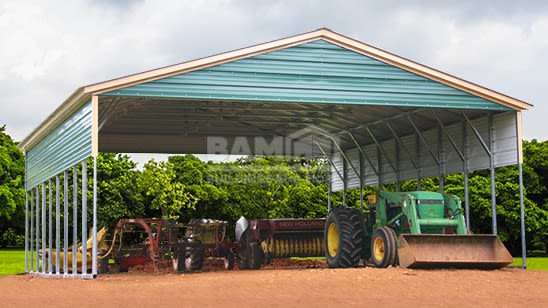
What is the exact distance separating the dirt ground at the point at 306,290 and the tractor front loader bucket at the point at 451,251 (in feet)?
1.62

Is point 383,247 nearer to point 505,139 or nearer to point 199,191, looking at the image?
point 505,139

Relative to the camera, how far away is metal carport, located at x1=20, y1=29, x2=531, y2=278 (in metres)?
20.3

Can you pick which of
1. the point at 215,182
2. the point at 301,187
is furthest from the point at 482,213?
the point at 215,182

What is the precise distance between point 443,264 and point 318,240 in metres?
6.01

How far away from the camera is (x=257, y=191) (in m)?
52.6

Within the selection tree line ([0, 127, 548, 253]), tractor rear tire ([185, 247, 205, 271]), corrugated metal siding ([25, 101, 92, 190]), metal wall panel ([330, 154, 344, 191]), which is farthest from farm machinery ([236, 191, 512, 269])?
tree line ([0, 127, 548, 253])

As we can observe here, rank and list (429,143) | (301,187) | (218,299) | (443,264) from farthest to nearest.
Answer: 1. (301,187)
2. (429,143)
3. (443,264)
4. (218,299)

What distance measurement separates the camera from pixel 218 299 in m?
14.8

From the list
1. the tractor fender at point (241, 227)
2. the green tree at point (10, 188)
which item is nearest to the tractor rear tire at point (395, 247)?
the tractor fender at point (241, 227)

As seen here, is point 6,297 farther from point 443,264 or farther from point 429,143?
point 429,143

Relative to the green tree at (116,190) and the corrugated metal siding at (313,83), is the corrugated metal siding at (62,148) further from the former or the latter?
the green tree at (116,190)

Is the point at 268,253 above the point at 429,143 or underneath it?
underneath

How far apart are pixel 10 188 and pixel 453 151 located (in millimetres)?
38771

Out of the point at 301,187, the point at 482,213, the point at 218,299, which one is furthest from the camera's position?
the point at 301,187
